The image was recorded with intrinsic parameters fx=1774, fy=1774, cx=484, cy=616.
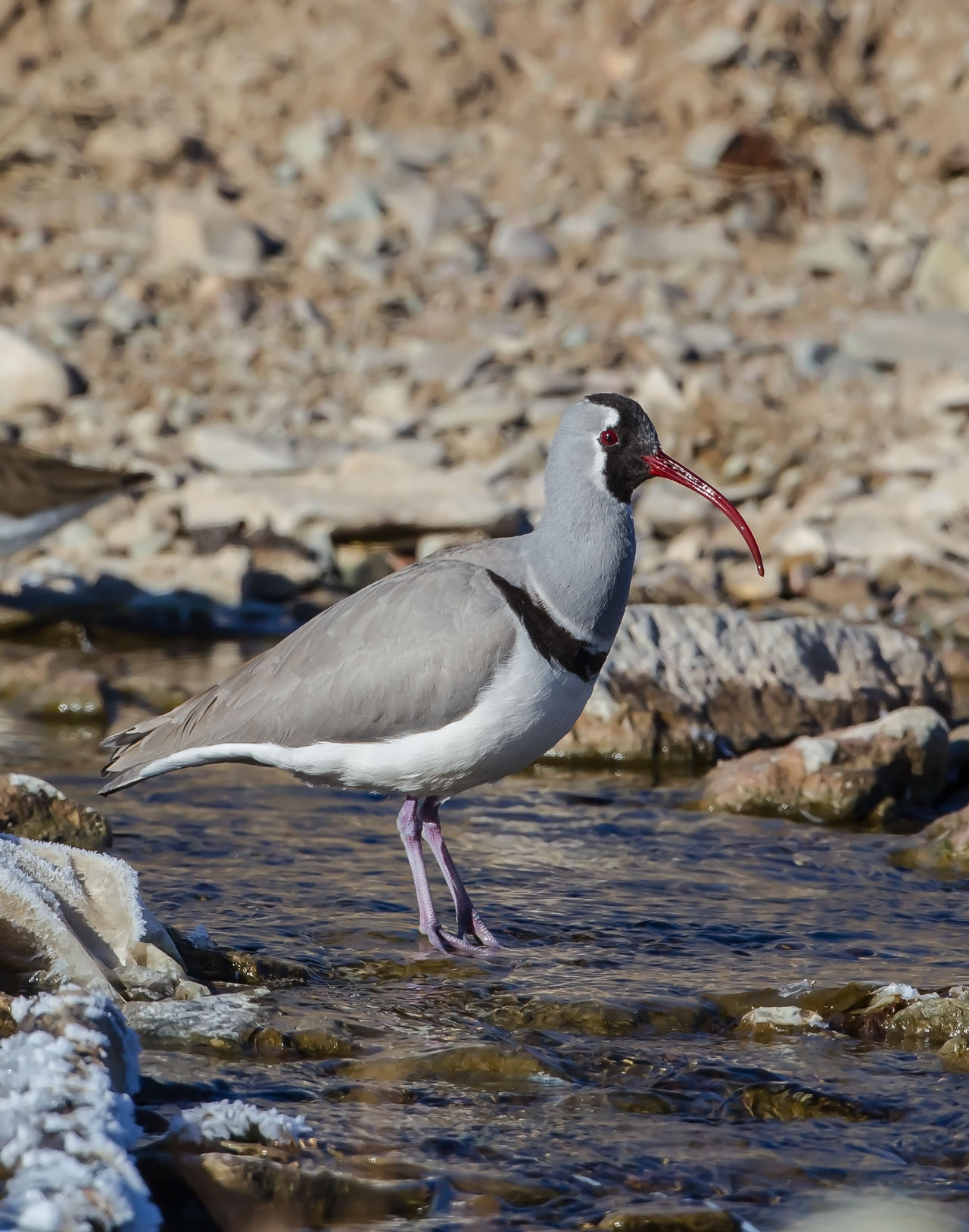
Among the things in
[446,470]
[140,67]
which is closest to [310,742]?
[446,470]

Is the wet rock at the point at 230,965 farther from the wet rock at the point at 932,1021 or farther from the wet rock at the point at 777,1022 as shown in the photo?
the wet rock at the point at 932,1021

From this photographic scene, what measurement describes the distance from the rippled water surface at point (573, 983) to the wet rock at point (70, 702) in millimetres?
614

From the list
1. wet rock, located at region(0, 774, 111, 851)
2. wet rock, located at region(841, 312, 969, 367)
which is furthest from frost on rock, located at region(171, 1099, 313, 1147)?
wet rock, located at region(841, 312, 969, 367)

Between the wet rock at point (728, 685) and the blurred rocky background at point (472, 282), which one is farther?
the blurred rocky background at point (472, 282)

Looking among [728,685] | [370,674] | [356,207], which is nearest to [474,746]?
[370,674]

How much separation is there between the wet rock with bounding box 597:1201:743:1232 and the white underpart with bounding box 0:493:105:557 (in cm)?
714

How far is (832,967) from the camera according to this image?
225 inches

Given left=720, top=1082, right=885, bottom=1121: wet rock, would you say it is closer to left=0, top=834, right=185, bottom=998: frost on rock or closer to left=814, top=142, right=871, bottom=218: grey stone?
left=0, top=834, right=185, bottom=998: frost on rock

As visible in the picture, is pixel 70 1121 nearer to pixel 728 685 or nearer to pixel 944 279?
pixel 728 685

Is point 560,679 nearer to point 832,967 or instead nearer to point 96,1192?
point 832,967

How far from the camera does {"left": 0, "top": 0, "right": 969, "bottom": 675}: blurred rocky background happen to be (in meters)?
11.3

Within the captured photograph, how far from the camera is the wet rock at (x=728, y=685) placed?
836cm

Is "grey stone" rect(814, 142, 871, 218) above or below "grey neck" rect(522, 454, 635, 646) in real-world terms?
above

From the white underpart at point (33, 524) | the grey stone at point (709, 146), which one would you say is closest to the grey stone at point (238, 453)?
the white underpart at point (33, 524)
